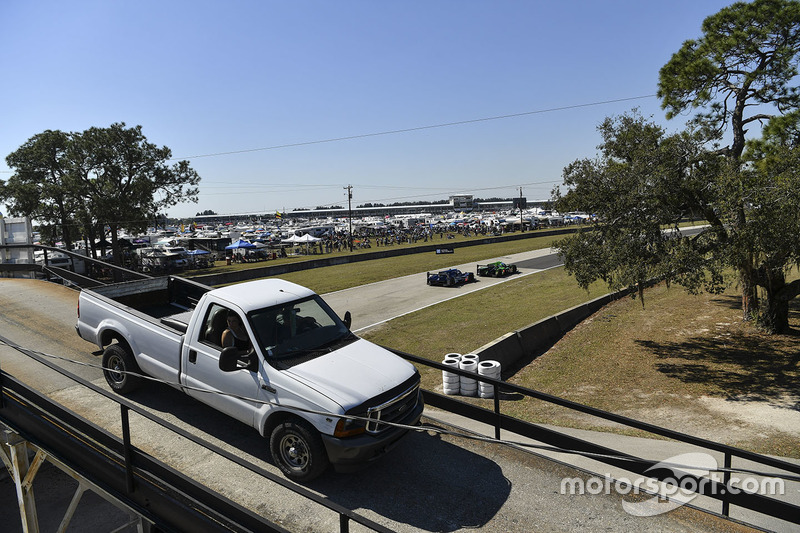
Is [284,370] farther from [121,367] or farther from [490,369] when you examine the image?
[490,369]

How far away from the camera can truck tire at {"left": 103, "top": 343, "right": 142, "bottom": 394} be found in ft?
22.6

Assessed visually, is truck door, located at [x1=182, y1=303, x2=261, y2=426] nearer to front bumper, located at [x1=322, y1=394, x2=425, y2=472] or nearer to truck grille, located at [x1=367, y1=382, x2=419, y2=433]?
front bumper, located at [x1=322, y1=394, x2=425, y2=472]

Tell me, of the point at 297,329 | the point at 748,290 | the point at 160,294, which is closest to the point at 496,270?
the point at 748,290

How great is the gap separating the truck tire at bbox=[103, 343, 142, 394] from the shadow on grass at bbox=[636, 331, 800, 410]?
1373 centimetres

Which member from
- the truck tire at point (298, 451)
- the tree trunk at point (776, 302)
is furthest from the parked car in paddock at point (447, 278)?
the truck tire at point (298, 451)

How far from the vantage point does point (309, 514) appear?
15.3 ft

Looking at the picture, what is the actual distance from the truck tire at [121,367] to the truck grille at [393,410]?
4149 mm

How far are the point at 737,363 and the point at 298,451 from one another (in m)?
14.6

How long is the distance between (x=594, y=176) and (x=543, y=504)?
498 inches

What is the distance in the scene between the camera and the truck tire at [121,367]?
6.89 meters

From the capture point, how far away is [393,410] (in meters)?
5.18

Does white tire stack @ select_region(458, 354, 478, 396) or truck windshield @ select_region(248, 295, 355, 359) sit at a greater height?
truck windshield @ select_region(248, 295, 355, 359)

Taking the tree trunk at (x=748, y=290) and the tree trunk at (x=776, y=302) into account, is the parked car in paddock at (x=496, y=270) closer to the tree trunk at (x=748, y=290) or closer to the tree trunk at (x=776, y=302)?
the tree trunk at (x=748, y=290)

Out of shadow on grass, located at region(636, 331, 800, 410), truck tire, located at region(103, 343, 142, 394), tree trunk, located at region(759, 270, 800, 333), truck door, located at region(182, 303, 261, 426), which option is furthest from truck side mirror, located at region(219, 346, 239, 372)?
tree trunk, located at region(759, 270, 800, 333)
